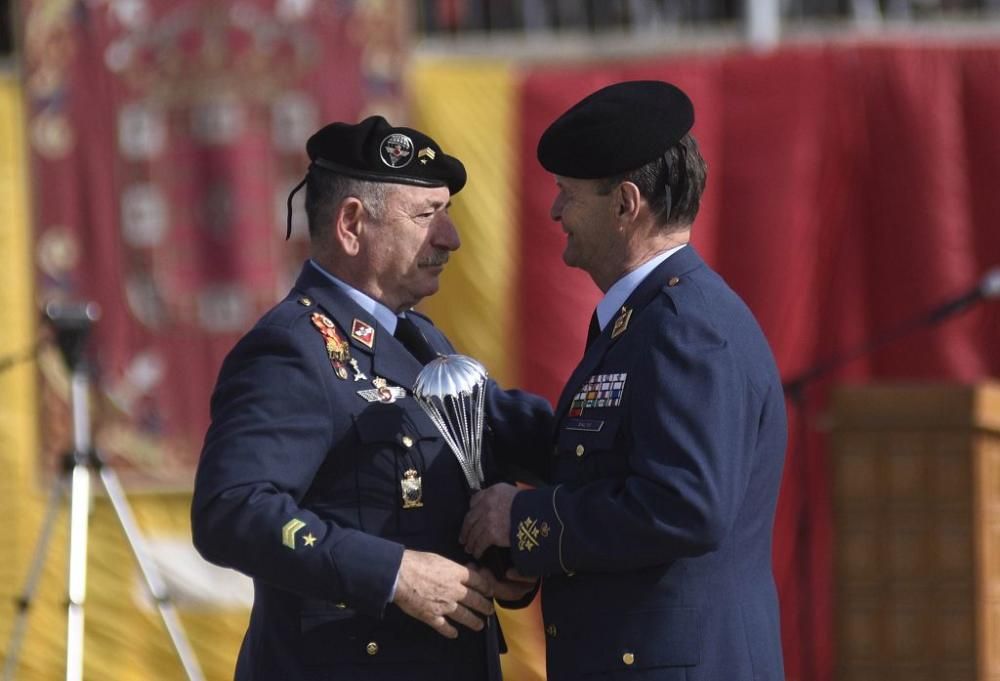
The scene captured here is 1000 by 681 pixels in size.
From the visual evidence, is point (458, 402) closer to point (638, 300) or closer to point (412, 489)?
point (412, 489)

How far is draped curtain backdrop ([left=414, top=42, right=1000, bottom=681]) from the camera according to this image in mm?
6316

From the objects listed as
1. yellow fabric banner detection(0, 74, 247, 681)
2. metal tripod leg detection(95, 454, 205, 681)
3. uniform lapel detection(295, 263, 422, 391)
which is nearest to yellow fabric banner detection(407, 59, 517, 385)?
yellow fabric banner detection(0, 74, 247, 681)

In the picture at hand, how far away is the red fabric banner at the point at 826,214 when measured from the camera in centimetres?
631

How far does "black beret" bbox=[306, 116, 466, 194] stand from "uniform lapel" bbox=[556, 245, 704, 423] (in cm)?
47

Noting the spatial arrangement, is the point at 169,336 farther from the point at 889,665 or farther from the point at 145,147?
the point at 889,665

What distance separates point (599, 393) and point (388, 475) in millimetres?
408

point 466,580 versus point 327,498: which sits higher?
point 327,498

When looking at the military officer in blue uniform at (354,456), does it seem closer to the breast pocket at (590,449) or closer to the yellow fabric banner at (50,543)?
the breast pocket at (590,449)

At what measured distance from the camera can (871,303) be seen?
6.40 metres

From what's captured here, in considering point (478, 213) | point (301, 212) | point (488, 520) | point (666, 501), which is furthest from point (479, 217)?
point (666, 501)

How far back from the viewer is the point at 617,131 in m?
2.74

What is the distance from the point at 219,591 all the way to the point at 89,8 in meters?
2.39

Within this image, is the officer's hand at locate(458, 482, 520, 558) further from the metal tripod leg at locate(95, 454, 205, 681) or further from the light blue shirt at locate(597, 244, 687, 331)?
the metal tripod leg at locate(95, 454, 205, 681)

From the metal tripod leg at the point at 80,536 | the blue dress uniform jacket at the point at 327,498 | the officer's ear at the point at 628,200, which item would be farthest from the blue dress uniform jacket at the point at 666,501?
the metal tripod leg at the point at 80,536
